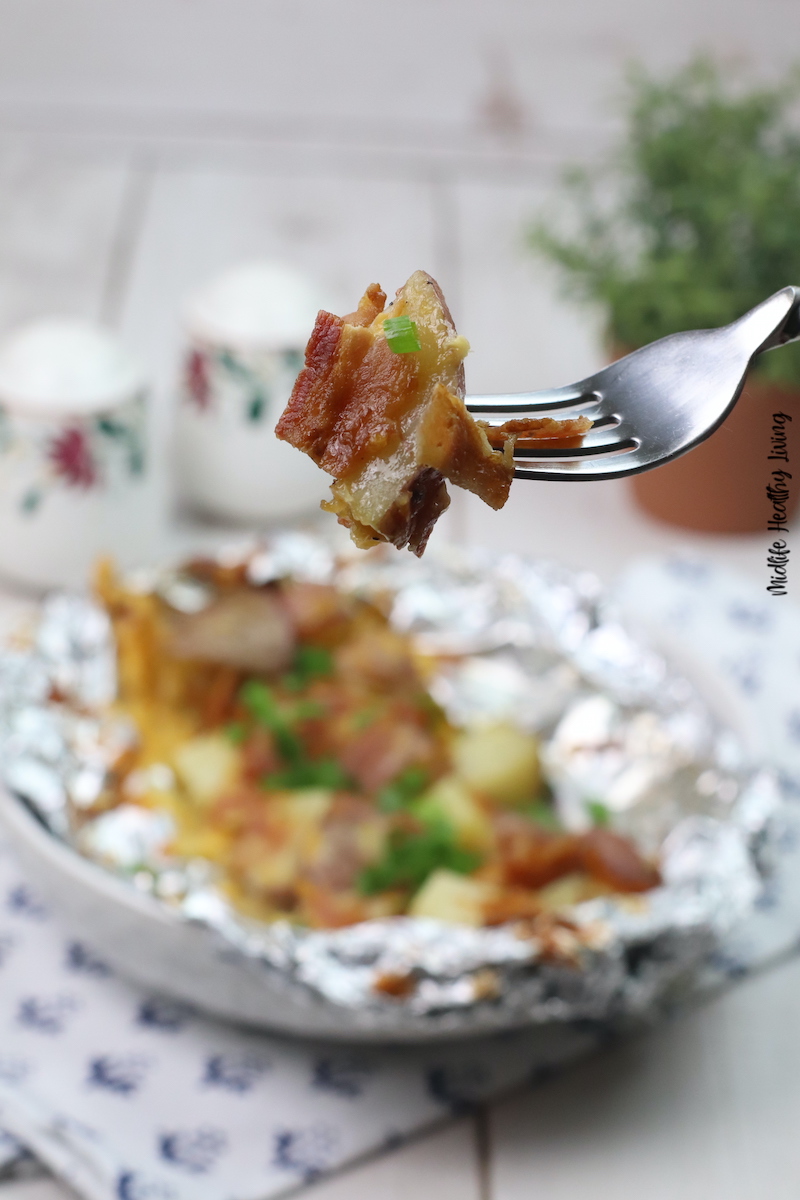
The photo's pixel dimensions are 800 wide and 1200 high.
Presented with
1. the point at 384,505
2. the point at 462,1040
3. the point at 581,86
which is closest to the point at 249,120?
the point at 581,86

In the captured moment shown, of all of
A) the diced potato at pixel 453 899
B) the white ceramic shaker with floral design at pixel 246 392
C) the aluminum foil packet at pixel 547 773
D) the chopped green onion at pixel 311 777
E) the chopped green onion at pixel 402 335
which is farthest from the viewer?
the white ceramic shaker with floral design at pixel 246 392

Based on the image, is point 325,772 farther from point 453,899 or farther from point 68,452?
point 68,452

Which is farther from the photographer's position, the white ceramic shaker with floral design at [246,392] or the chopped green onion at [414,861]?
the white ceramic shaker with floral design at [246,392]

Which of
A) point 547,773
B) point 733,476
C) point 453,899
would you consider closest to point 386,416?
point 453,899

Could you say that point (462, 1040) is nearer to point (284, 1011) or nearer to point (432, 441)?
point (284, 1011)

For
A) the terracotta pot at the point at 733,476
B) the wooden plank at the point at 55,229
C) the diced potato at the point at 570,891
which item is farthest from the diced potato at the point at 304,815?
the wooden plank at the point at 55,229

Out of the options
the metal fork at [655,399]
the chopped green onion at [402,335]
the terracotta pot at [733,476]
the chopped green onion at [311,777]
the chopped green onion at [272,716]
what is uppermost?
the chopped green onion at [402,335]

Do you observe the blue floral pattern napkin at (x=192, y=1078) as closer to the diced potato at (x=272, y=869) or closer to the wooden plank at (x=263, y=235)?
the diced potato at (x=272, y=869)
